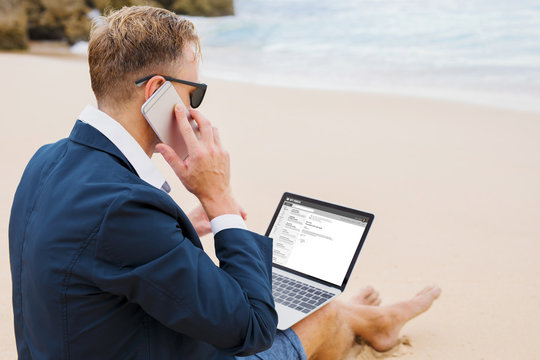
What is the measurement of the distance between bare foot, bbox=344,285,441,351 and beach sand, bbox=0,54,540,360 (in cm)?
6

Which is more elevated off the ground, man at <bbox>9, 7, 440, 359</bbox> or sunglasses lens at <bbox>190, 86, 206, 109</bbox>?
sunglasses lens at <bbox>190, 86, 206, 109</bbox>

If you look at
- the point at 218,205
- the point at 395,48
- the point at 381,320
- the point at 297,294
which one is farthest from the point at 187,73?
the point at 395,48

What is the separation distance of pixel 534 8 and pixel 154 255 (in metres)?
16.5

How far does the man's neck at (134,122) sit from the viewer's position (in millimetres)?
1518

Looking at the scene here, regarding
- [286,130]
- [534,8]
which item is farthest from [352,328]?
[534,8]

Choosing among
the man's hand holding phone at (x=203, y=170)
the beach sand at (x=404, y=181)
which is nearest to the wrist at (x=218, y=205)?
the man's hand holding phone at (x=203, y=170)

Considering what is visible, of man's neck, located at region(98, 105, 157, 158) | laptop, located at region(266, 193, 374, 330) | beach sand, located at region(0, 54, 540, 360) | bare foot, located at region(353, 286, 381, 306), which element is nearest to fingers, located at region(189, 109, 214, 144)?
man's neck, located at region(98, 105, 157, 158)

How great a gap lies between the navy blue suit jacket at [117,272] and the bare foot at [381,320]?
103 centimetres

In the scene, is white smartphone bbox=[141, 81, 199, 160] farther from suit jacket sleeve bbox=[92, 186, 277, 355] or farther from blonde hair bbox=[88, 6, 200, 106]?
suit jacket sleeve bbox=[92, 186, 277, 355]

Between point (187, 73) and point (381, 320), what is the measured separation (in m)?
1.43

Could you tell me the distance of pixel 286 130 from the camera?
6.12m

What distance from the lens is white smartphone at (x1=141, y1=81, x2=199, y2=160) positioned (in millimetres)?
1516

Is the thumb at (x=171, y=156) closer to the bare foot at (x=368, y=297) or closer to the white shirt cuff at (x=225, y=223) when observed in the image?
the white shirt cuff at (x=225, y=223)

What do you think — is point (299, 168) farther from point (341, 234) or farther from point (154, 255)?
point (154, 255)
